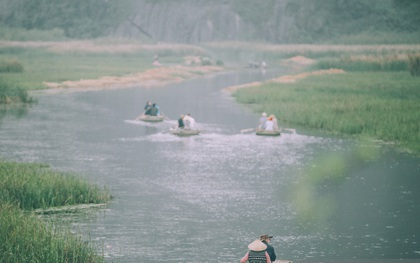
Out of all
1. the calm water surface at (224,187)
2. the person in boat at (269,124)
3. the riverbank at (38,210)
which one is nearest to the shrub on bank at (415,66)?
the calm water surface at (224,187)

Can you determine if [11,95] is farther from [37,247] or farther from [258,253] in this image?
[258,253]

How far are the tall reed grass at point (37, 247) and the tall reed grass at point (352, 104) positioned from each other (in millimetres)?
29062

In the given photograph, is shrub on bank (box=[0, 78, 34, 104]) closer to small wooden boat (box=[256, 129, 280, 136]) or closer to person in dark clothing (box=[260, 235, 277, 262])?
small wooden boat (box=[256, 129, 280, 136])

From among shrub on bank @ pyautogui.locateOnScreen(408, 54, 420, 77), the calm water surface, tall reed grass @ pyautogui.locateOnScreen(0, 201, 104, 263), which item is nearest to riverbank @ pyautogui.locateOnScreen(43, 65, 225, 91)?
the calm water surface

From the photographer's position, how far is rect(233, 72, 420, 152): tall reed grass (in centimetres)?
5260

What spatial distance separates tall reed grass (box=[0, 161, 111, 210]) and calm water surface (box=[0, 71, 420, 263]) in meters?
1.22

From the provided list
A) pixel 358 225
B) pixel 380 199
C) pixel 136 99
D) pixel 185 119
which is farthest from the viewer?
pixel 136 99

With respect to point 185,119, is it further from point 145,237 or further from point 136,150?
point 145,237

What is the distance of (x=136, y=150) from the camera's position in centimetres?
4788

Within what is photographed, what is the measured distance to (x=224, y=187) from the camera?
3709 cm

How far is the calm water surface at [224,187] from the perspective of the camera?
27.2m

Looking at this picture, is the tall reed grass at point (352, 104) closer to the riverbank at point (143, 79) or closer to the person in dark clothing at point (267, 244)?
the riverbank at point (143, 79)

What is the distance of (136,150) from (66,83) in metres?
48.5

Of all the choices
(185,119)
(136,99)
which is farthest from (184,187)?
(136,99)
